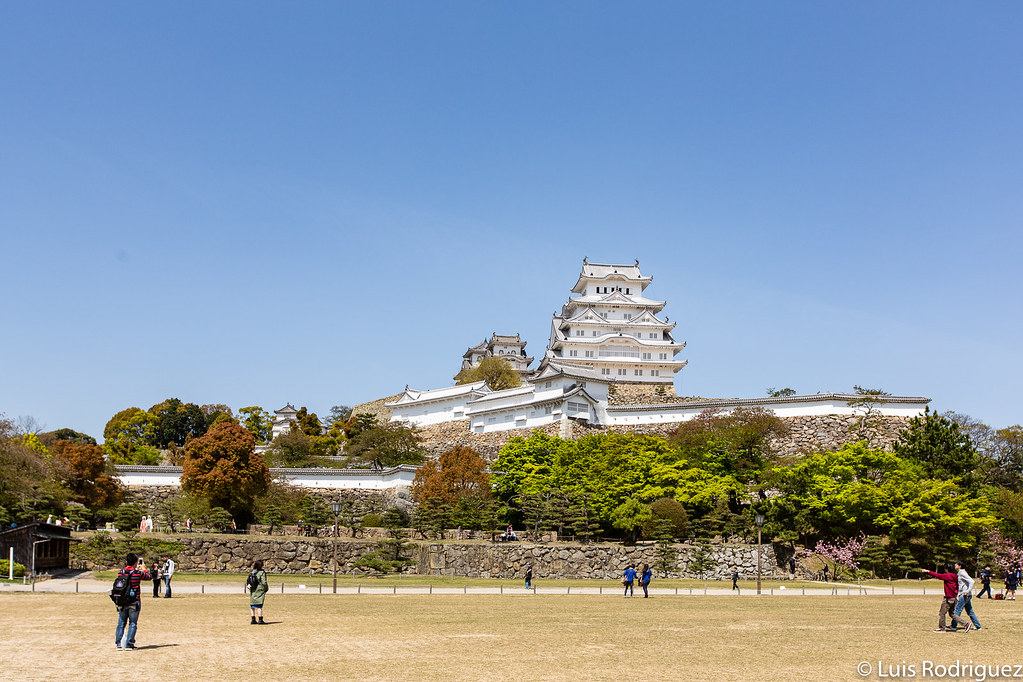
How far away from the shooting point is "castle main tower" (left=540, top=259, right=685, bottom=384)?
208 feet

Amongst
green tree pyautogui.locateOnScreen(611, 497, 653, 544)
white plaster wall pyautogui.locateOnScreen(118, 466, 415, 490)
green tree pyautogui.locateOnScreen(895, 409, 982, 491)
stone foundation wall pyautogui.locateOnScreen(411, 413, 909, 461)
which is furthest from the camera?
white plaster wall pyautogui.locateOnScreen(118, 466, 415, 490)

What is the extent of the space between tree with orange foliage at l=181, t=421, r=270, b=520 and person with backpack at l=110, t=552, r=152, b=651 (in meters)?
27.0

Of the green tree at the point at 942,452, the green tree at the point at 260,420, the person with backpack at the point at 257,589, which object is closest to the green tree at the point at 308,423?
the green tree at the point at 260,420

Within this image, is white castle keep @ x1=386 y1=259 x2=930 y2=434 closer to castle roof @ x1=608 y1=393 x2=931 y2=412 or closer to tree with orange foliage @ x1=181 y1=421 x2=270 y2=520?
castle roof @ x1=608 y1=393 x2=931 y2=412

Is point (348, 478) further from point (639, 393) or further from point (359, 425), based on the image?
point (639, 393)

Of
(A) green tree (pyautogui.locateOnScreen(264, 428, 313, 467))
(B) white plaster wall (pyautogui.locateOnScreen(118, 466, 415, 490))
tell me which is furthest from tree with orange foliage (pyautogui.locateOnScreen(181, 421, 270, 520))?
(A) green tree (pyautogui.locateOnScreen(264, 428, 313, 467))

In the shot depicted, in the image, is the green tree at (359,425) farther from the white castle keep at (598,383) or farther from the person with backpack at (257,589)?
the person with backpack at (257,589)

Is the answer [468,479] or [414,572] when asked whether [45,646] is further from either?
[468,479]

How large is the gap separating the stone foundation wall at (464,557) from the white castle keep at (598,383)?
50.9ft

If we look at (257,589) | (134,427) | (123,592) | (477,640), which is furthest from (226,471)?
(134,427)

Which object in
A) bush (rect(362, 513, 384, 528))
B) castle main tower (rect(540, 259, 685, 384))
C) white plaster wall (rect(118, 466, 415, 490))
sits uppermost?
castle main tower (rect(540, 259, 685, 384))

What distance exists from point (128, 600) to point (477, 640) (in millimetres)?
4757

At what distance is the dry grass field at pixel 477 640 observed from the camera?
10125mm

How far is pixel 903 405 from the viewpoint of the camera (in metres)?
47.2
